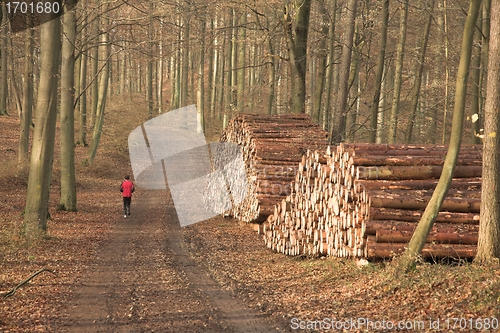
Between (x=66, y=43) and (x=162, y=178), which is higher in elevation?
(x=66, y=43)

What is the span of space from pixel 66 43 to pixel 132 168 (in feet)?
53.3

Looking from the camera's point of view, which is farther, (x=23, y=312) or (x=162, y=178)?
(x=162, y=178)

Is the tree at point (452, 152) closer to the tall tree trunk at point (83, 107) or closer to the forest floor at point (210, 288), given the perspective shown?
the forest floor at point (210, 288)

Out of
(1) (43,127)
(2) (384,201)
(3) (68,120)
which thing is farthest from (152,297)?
(3) (68,120)

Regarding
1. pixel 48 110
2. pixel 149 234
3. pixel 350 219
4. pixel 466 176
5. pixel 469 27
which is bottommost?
pixel 149 234

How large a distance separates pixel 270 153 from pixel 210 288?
7.59 meters

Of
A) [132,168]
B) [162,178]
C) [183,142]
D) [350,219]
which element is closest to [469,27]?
[350,219]

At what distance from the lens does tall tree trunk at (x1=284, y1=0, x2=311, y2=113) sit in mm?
21078

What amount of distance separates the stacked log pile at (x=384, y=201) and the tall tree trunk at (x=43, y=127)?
6581 mm

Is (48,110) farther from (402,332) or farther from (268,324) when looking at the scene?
(402,332)

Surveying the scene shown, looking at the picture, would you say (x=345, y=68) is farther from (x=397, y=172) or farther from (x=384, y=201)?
(x=384, y=201)

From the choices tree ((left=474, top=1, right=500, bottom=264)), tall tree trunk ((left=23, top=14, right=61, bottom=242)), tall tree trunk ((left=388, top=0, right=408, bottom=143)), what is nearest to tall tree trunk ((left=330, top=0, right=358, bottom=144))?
tall tree trunk ((left=388, top=0, right=408, bottom=143))

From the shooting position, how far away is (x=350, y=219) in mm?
10555

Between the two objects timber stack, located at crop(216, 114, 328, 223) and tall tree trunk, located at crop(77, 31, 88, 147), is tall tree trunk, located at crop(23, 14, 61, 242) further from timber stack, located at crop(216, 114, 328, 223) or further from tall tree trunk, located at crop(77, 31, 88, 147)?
tall tree trunk, located at crop(77, 31, 88, 147)
